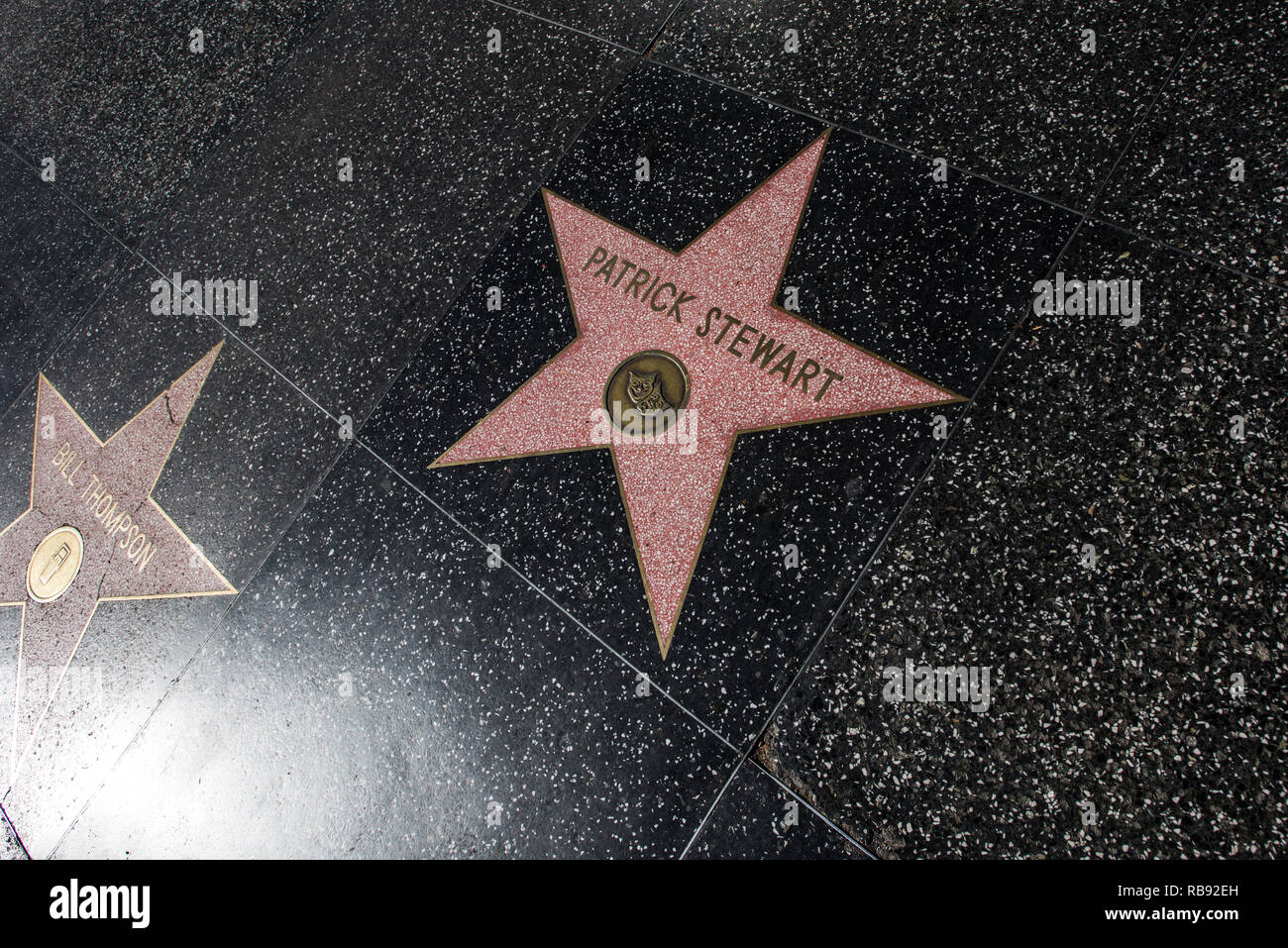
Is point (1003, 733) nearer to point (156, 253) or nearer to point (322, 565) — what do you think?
point (322, 565)

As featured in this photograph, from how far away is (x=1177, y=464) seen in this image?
47.4 inches

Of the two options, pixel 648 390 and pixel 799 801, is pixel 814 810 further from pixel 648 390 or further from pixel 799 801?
pixel 648 390

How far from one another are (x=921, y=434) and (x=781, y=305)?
1.27ft

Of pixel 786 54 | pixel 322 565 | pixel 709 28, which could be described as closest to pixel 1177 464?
pixel 786 54

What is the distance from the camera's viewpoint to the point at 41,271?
2578mm

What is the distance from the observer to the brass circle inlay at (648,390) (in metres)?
1.50

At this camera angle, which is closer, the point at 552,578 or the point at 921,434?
the point at 921,434

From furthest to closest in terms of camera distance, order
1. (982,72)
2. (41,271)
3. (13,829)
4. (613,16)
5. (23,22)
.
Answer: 1. (23,22)
2. (41,271)
3. (613,16)
4. (13,829)
5. (982,72)

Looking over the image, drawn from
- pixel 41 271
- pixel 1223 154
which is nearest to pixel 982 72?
pixel 1223 154

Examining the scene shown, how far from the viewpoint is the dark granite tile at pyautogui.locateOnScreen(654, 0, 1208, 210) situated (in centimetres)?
144

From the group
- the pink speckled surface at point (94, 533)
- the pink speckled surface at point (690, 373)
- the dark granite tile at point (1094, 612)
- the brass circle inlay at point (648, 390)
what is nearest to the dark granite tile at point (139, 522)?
the pink speckled surface at point (94, 533)

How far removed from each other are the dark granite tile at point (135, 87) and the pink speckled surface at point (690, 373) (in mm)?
1499

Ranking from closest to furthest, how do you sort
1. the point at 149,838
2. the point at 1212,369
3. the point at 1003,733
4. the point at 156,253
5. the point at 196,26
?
the point at 1003,733, the point at 1212,369, the point at 149,838, the point at 156,253, the point at 196,26

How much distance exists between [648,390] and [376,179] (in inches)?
43.8
